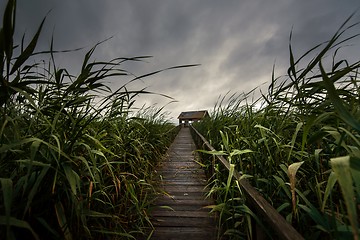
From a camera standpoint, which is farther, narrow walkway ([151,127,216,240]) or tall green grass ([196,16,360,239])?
narrow walkway ([151,127,216,240])

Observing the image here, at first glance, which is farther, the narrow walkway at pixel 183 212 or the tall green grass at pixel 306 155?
the narrow walkway at pixel 183 212

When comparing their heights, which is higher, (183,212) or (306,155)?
(306,155)

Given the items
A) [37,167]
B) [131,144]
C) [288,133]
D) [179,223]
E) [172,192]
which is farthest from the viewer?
[172,192]

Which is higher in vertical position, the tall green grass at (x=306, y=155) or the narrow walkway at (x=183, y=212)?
the tall green grass at (x=306, y=155)

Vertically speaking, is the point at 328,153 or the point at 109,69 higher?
the point at 109,69

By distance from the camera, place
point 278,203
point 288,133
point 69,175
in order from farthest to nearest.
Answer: point 288,133
point 278,203
point 69,175

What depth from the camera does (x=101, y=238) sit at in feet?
4.40

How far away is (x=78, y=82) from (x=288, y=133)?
137cm

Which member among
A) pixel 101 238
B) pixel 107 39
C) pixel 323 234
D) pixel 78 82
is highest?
pixel 107 39

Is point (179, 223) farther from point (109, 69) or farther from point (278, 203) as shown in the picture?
point (109, 69)

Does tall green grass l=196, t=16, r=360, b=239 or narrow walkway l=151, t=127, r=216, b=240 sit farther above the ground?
tall green grass l=196, t=16, r=360, b=239

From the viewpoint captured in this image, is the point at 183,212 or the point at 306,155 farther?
the point at 183,212

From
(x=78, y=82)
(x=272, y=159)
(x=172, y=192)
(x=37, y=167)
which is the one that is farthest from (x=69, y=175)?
(x=172, y=192)

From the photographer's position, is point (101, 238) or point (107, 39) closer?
point (107, 39)
